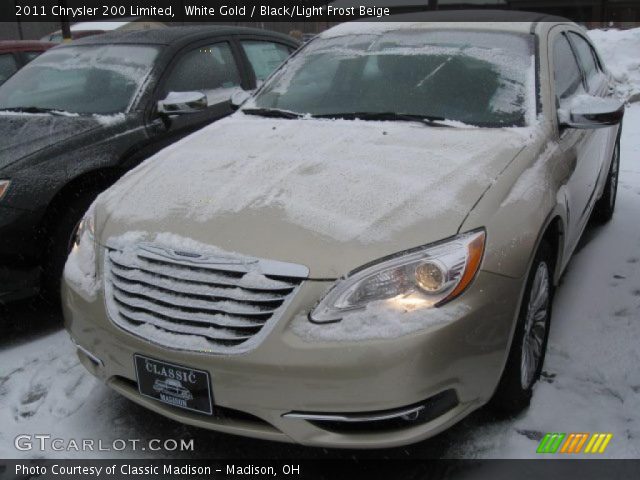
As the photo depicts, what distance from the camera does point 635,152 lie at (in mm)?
6793

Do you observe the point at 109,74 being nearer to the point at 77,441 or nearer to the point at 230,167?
the point at 230,167

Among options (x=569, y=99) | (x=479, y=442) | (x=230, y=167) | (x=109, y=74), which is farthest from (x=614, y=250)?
(x=109, y=74)

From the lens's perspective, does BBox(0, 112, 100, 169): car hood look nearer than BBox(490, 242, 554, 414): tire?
No

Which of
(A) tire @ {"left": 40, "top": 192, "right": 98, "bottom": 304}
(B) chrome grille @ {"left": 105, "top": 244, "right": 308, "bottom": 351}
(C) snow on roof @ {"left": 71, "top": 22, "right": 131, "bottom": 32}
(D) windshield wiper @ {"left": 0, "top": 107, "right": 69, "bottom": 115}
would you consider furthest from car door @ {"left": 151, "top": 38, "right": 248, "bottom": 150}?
(C) snow on roof @ {"left": 71, "top": 22, "right": 131, "bottom": 32}

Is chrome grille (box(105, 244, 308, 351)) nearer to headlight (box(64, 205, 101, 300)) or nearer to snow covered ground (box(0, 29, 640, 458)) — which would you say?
headlight (box(64, 205, 101, 300))

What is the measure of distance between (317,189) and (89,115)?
2.16 meters

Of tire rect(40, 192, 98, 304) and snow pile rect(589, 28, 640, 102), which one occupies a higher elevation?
tire rect(40, 192, 98, 304)

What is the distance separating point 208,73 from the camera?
4727 mm

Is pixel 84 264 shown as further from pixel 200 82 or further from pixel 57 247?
pixel 200 82

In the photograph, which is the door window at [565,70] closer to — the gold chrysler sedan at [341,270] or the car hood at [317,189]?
the gold chrysler sedan at [341,270]

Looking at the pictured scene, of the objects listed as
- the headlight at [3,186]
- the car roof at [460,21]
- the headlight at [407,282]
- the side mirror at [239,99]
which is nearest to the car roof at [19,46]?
the side mirror at [239,99]

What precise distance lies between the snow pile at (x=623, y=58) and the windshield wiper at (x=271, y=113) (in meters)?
7.50

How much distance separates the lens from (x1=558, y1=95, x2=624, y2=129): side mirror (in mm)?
2928

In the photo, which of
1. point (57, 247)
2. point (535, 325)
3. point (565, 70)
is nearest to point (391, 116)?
point (565, 70)
